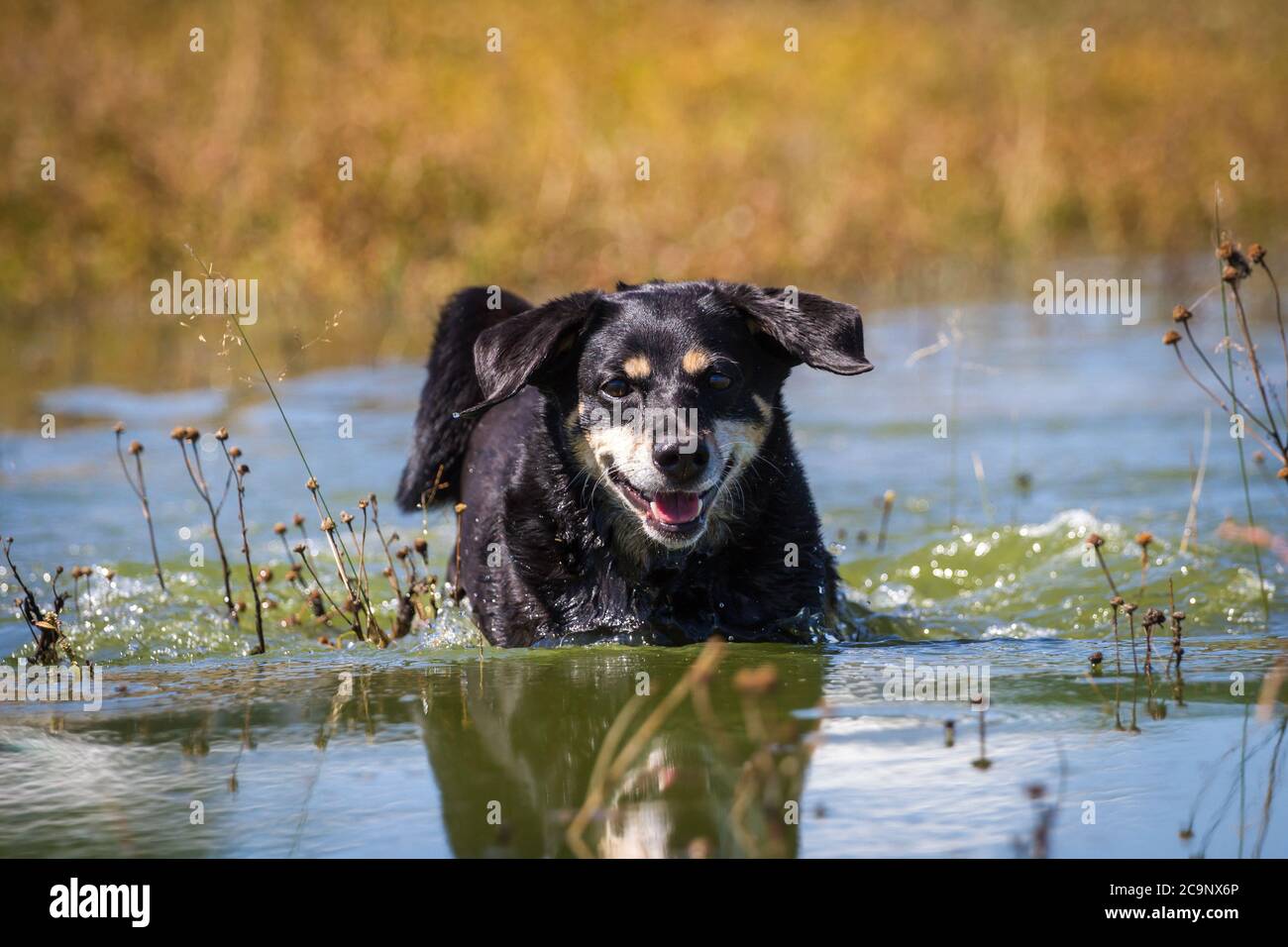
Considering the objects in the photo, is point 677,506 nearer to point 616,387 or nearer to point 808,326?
point 616,387

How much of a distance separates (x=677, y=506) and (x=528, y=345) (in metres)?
0.70

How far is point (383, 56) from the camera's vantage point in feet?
61.6

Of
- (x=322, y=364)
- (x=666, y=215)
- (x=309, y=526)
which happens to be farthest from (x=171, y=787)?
(x=666, y=215)

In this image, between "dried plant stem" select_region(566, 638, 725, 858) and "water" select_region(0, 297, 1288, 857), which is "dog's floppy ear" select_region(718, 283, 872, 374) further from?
"dried plant stem" select_region(566, 638, 725, 858)

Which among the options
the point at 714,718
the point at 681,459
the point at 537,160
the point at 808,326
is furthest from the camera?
the point at 537,160

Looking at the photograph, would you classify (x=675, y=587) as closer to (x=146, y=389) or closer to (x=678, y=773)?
(x=678, y=773)

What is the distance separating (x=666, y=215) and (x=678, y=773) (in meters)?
12.0

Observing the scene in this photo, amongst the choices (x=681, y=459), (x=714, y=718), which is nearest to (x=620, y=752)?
(x=714, y=718)

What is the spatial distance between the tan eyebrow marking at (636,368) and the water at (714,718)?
879mm

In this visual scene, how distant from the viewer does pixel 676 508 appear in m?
5.03

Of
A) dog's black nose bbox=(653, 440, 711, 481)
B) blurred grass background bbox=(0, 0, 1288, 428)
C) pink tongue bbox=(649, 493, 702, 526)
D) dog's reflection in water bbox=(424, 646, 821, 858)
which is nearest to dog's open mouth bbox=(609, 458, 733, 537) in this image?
pink tongue bbox=(649, 493, 702, 526)

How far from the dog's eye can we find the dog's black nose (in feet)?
1.09

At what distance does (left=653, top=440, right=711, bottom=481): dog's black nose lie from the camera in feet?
15.7
